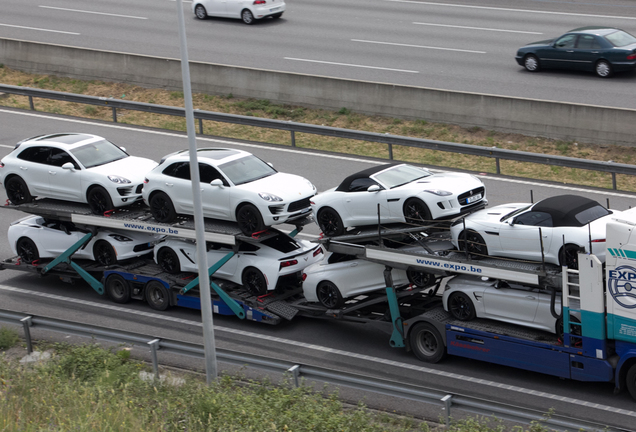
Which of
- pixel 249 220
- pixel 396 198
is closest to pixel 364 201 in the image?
pixel 396 198

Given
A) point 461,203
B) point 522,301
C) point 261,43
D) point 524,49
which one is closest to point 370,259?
point 461,203

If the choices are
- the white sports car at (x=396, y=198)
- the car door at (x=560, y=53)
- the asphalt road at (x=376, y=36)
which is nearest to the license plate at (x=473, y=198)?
the white sports car at (x=396, y=198)

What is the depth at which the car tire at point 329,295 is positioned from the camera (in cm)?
1516

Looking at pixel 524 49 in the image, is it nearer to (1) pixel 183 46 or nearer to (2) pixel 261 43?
(2) pixel 261 43

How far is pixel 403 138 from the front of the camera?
23094mm

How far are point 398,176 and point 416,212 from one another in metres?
1.01

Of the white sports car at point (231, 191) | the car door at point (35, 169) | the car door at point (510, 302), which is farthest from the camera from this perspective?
the car door at point (35, 169)

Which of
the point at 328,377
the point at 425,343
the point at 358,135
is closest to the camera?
the point at 328,377

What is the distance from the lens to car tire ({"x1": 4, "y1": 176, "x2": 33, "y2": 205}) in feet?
59.2

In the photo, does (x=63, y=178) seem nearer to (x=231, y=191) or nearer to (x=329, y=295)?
(x=231, y=191)

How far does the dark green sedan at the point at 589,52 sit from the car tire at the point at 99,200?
1615 cm

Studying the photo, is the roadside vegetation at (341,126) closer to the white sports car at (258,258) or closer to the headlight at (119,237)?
the white sports car at (258,258)

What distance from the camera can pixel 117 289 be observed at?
17484 mm

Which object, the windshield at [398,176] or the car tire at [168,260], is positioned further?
the car tire at [168,260]
